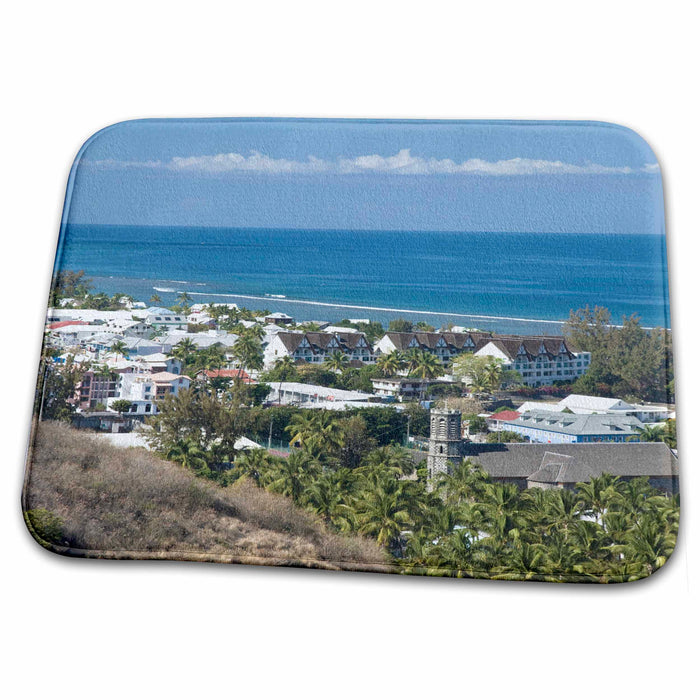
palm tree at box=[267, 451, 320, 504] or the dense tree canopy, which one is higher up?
the dense tree canopy

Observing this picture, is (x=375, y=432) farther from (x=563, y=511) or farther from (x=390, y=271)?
(x=563, y=511)

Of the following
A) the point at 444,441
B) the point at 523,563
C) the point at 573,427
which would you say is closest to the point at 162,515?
the point at 444,441

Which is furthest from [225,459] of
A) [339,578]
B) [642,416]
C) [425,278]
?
[642,416]

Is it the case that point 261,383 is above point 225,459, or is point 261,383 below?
above

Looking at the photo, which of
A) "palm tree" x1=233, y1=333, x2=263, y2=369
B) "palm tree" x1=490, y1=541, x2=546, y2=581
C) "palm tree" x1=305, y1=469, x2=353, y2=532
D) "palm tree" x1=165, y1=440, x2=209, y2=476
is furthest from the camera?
"palm tree" x1=233, y1=333, x2=263, y2=369

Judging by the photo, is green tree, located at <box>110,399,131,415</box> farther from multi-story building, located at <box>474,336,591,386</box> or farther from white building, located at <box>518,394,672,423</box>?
white building, located at <box>518,394,672,423</box>

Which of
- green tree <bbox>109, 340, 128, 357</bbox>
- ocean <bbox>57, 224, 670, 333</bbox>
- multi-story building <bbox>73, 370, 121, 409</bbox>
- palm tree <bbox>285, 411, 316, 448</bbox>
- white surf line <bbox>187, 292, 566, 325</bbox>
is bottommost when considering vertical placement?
palm tree <bbox>285, 411, 316, 448</bbox>

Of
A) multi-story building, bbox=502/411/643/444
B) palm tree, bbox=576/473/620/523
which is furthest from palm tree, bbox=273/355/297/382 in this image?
palm tree, bbox=576/473/620/523

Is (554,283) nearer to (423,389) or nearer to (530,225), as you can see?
(530,225)
